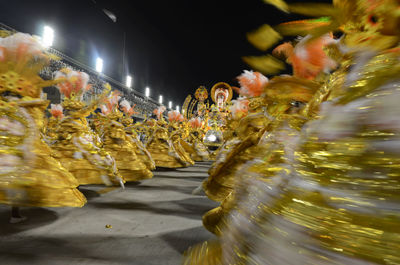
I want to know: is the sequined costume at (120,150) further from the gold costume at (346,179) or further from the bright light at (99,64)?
the bright light at (99,64)

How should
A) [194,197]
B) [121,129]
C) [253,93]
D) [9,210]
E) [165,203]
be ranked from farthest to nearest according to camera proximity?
1. [121,129]
2. [194,197]
3. [165,203]
4. [253,93]
5. [9,210]

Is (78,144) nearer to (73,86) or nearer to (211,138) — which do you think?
(73,86)

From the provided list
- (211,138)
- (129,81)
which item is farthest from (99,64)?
(211,138)

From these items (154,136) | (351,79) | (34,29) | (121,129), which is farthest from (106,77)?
(351,79)

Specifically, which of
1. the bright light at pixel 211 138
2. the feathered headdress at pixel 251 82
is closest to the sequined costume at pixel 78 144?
the feathered headdress at pixel 251 82

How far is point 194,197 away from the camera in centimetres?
255

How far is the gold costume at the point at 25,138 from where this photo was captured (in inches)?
53.9

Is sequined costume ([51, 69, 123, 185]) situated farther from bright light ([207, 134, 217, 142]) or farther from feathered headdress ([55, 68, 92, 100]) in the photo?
bright light ([207, 134, 217, 142])

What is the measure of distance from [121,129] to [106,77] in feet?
24.9

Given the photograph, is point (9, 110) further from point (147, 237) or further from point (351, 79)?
point (351, 79)

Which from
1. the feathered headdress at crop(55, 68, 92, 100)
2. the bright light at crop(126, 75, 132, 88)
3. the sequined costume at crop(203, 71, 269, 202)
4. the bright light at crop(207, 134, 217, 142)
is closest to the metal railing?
the bright light at crop(126, 75, 132, 88)

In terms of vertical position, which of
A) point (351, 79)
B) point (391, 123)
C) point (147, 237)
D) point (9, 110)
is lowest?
point (147, 237)

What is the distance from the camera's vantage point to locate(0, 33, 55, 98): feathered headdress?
1.51 m

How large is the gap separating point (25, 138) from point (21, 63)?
19.6 inches
